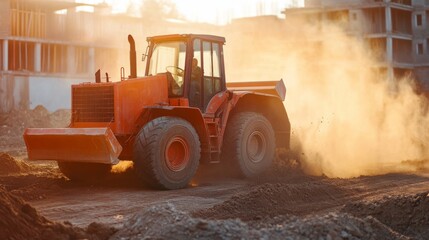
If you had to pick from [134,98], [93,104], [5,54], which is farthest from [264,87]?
[5,54]

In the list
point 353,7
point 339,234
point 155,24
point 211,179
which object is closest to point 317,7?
point 353,7

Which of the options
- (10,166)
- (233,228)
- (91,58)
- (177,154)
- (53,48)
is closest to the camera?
(233,228)

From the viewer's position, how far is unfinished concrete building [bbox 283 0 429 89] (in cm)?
6506

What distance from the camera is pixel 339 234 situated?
26.6ft

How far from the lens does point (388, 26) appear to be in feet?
214

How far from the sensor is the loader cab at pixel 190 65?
14.7 metres

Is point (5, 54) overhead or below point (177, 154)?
overhead

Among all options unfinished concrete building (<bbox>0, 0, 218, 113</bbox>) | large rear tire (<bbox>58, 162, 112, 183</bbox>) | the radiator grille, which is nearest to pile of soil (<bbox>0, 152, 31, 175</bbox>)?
large rear tire (<bbox>58, 162, 112, 183</bbox>)

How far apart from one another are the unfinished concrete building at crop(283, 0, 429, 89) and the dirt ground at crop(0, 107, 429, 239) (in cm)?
4837

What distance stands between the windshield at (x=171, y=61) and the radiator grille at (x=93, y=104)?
4.49 ft

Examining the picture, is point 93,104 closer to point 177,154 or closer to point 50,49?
point 177,154

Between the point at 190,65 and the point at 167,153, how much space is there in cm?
202

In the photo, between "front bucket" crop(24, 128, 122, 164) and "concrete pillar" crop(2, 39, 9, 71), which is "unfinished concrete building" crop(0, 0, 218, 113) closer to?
"concrete pillar" crop(2, 39, 9, 71)

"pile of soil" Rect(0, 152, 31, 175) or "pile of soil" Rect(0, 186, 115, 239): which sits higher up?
"pile of soil" Rect(0, 152, 31, 175)
